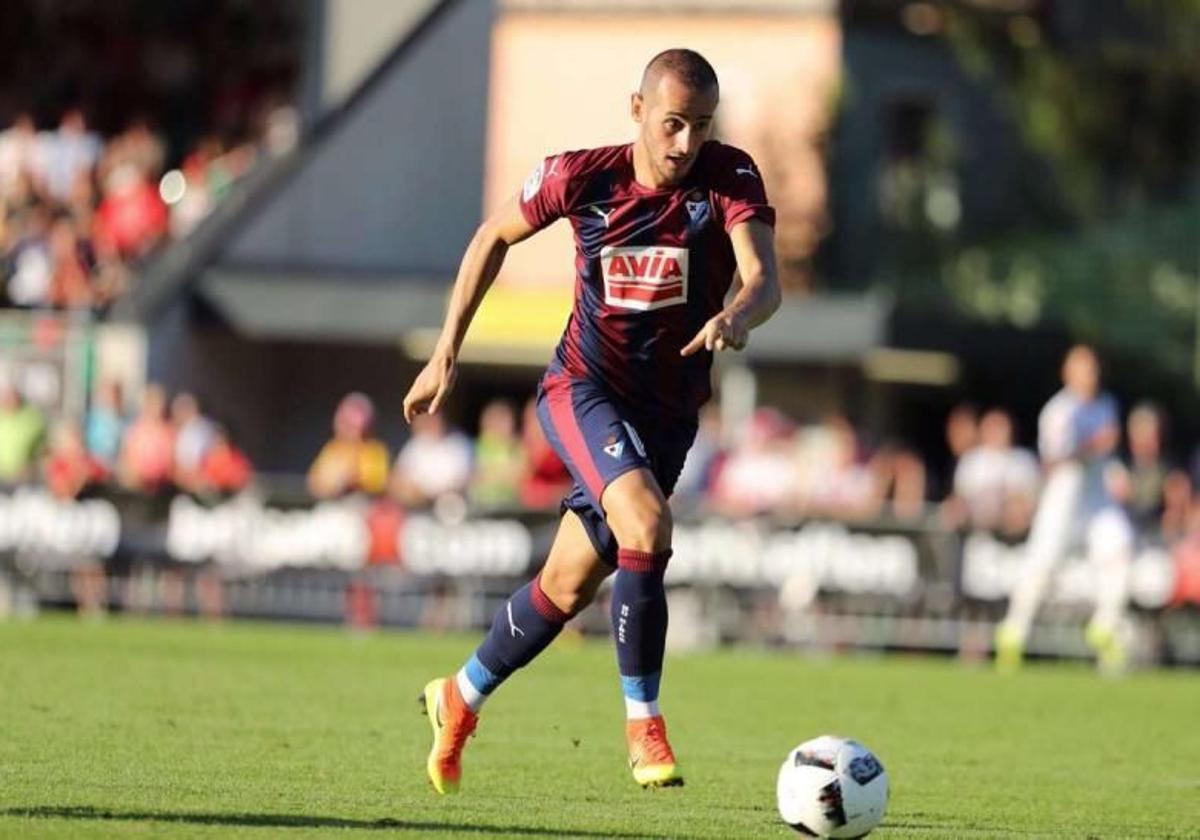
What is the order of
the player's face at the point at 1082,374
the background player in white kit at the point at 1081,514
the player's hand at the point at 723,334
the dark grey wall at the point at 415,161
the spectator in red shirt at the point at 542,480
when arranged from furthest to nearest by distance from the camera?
the dark grey wall at the point at 415,161
the spectator in red shirt at the point at 542,480
the background player in white kit at the point at 1081,514
the player's face at the point at 1082,374
the player's hand at the point at 723,334

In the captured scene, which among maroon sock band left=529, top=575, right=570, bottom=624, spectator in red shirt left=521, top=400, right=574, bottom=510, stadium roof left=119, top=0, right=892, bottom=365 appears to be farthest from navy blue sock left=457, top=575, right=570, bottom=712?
stadium roof left=119, top=0, right=892, bottom=365

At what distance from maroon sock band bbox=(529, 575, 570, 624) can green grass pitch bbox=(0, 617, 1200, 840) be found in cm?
60

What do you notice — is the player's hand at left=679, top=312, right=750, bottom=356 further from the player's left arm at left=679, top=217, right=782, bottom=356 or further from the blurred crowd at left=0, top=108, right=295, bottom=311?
the blurred crowd at left=0, top=108, right=295, bottom=311

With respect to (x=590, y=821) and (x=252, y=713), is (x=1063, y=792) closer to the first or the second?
(x=590, y=821)

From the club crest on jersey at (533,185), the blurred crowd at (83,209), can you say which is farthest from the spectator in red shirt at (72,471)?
the club crest on jersey at (533,185)

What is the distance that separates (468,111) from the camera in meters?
32.8

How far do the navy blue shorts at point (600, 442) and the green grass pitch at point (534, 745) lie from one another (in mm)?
982

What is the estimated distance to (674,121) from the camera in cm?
902

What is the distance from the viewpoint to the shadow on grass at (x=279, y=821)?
797cm

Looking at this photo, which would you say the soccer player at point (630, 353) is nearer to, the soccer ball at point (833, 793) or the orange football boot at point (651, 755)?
the orange football boot at point (651, 755)

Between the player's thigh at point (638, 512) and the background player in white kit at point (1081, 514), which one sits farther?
the background player in white kit at point (1081, 514)

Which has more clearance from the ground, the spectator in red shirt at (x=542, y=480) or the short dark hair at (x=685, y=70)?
the short dark hair at (x=685, y=70)

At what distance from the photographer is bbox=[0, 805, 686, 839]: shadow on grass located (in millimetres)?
7973

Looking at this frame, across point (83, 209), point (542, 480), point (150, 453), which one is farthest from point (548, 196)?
point (83, 209)
